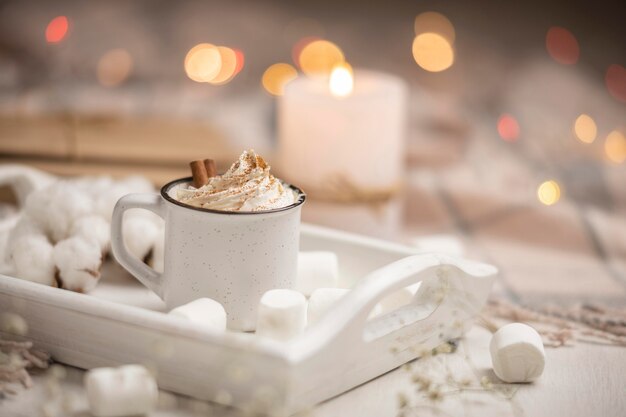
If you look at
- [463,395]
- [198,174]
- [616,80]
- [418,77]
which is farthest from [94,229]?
[616,80]

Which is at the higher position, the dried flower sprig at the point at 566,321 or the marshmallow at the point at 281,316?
the marshmallow at the point at 281,316

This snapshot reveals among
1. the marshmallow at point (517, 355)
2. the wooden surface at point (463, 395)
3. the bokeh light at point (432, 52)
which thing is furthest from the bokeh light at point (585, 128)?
the marshmallow at point (517, 355)

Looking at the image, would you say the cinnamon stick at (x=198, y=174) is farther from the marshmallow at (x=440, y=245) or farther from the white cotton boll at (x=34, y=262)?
the marshmallow at (x=440, y=245)

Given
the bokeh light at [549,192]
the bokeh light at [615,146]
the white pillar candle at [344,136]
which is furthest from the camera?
the bokeh light at [615,146]

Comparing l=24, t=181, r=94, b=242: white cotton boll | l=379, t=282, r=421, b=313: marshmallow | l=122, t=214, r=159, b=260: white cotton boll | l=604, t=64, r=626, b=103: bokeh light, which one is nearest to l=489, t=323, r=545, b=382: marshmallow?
Result: l=379, t=282, r=421, b=313: marshmallow

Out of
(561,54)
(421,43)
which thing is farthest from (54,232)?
(561,54)

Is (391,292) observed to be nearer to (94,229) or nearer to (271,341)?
(271,341)

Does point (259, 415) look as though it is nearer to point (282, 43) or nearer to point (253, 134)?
point (253, 134)
